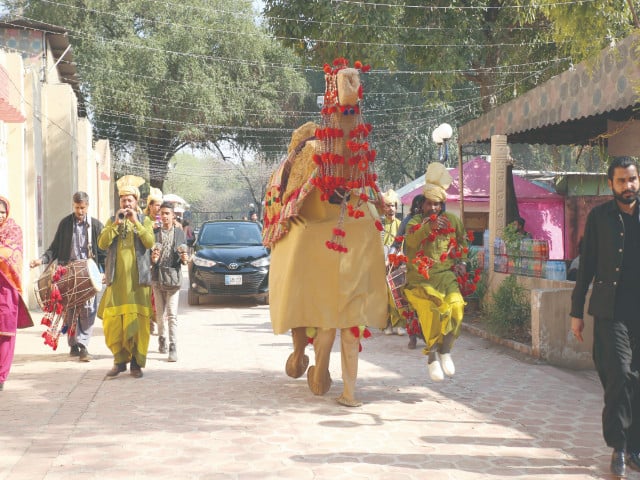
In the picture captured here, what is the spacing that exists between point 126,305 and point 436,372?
3.36 metres

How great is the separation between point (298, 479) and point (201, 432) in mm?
1344

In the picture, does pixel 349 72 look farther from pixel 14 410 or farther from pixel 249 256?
pixel 249 256

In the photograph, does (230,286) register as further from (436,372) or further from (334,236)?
(334,236)

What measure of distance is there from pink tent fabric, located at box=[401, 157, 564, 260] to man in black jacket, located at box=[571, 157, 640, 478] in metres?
14.1

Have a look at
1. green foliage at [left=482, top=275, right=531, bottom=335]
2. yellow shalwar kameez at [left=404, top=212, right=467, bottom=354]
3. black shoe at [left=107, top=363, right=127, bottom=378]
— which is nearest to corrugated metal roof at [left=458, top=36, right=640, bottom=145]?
green foliage at [left=482, top=275, right=531, bottom=335]

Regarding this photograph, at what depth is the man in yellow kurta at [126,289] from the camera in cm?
821

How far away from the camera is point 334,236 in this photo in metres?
6.76

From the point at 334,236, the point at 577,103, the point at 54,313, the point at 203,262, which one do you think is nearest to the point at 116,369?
the point at 54,313

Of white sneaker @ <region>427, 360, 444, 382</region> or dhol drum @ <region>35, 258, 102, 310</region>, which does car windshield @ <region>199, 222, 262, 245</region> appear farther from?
white sneaker @ <region>427, 360, 444, 382</region>

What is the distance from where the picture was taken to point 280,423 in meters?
6.25

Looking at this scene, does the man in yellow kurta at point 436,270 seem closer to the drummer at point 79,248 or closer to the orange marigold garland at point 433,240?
the orange marigold garland at point 433,240

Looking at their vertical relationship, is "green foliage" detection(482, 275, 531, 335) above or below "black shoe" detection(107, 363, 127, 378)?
above

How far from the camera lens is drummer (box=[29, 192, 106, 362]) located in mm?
9477

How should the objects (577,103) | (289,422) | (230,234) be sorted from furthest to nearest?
1. (230,234)
2. (577,103)
3. (289,422)
